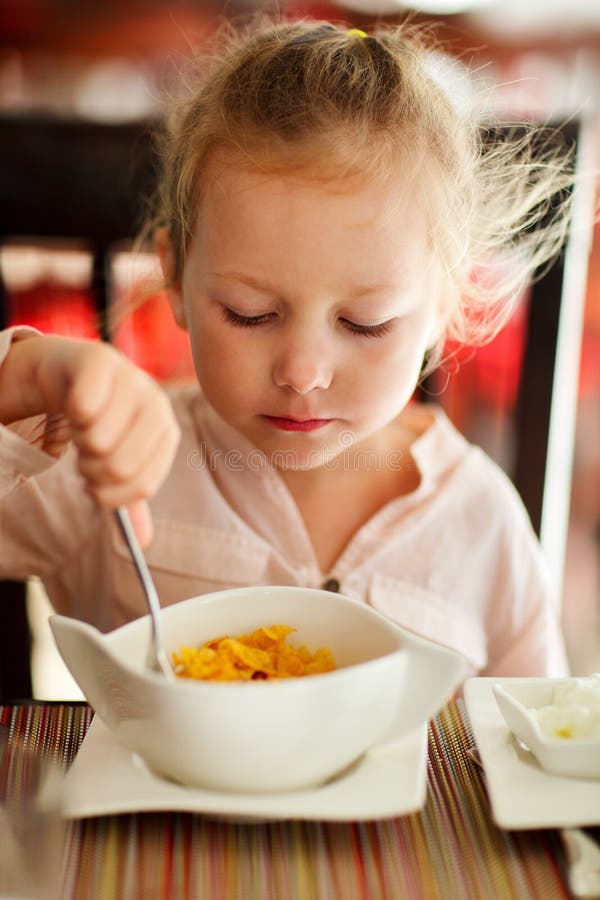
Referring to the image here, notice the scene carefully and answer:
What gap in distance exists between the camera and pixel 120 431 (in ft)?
1.81

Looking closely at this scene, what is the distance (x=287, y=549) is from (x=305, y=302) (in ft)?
1.18

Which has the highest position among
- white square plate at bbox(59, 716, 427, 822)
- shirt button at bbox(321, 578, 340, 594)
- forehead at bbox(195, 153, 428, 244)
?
forehead at bbox(195, 153, 428, 244)

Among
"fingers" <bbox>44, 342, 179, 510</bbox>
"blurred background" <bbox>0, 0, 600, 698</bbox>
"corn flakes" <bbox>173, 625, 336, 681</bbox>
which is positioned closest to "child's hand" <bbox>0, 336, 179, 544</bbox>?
"fingers" <bbox>44, 342, 179, 510</bbox>

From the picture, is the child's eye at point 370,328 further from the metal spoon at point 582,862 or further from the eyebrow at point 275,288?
the metal spoon at point 582,862

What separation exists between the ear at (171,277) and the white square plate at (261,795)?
1.63ft

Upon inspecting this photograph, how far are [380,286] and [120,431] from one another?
0.29 meters

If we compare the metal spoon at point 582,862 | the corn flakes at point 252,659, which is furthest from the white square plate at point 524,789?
the corn flakes at point 252,659

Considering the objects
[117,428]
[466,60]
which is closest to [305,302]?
[117,428]

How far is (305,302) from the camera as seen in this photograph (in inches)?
28.8

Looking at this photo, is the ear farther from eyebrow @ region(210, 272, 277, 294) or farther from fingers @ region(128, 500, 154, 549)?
fingers @ region(128, 500, 154, 549)

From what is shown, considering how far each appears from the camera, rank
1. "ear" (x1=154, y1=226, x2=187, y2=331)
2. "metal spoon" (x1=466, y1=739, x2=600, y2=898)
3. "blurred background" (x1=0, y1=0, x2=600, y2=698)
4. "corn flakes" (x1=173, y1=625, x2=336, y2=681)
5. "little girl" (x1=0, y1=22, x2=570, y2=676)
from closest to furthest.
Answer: "metal spoon" (x1=466, y1=739, x2=600, y2=898) < "corn flakes" (x1=173, y1=625, x2=336, y2=681) < "little girl" (x1=0, y1=22, x2=570, y2=676) < "ear" (x1=154, y1=226, x2=187, y2=331) < "blurred background" (x1=0, y1=0, x2=600, y2=698)

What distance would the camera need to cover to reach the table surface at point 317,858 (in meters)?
0.48

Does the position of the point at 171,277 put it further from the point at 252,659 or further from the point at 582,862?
the point at 582,862

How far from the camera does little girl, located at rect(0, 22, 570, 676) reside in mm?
730
